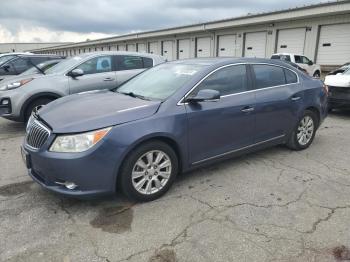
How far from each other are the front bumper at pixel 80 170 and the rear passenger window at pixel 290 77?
3230mm

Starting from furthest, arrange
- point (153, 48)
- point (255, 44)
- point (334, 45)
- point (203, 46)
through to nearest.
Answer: point (153, 48) < point (203, 46) < point (255, 44) < point (334, 45)

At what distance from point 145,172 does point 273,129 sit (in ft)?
7.42

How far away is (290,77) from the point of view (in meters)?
5.16

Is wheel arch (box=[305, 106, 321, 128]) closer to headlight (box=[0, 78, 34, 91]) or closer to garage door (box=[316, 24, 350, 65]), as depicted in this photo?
headlight (box=[0, 78, 34, 91])

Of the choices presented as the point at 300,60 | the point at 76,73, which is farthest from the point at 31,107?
the point at 300,60

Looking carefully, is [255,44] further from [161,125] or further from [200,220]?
[200,220]

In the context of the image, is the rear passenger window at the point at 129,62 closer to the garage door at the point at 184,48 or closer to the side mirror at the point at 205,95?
the side mirror at the point at 205,95

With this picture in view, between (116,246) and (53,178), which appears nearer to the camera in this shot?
(116,246)

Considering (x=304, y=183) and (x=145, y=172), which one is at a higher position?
(x=145, y=172)

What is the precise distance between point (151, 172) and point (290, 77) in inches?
116

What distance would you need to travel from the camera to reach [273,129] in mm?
4812

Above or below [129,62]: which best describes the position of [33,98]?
below

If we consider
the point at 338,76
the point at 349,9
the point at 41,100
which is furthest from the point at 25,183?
the point at 349,9

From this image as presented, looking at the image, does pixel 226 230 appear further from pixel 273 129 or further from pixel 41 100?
pixel 41 100
